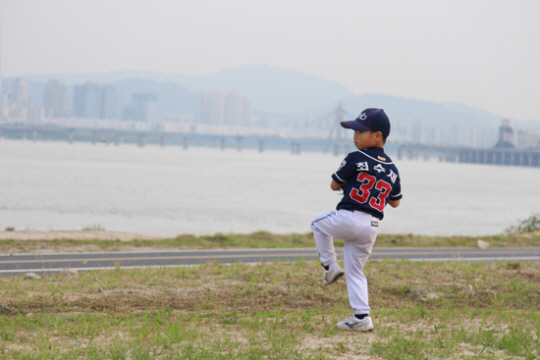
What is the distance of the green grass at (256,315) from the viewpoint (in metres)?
5.07

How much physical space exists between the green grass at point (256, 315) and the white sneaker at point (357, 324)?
0.08 metres

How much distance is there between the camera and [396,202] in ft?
19.5

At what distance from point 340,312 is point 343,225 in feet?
4.57

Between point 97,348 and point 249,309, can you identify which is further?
point 249,309

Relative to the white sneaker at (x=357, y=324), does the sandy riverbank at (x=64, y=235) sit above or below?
below

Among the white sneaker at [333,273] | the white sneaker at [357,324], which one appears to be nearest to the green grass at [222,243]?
the white sneaker at [333,273]

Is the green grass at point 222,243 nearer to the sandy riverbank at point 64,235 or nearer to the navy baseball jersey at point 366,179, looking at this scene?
the sandy riverbank at point 64,235

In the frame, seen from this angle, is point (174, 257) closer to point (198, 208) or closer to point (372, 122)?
point (372, 122)

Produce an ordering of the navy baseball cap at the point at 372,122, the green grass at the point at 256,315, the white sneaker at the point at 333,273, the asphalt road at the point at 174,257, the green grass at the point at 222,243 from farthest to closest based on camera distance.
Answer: the green grass at the point at 222,243 → the asphalt road at the point at 174,257 → the white sneaker at the point at 333,273 → the navy baseball cap at the point at 372,122 → the green grass at the point at 256,315

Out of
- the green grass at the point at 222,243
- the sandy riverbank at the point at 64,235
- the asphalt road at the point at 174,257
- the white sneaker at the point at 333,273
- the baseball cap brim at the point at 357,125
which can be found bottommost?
the sandy riverbank at the point at 64,235

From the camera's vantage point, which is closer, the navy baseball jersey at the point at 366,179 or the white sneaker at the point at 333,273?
the navy baseball jersey at the point at 366,179

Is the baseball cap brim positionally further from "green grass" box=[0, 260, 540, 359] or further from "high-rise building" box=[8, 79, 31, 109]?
"high-rise building" box=[8, 79, 31, 109]

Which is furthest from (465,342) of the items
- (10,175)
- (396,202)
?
(10,175)

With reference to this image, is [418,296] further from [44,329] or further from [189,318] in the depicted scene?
[44,329]
